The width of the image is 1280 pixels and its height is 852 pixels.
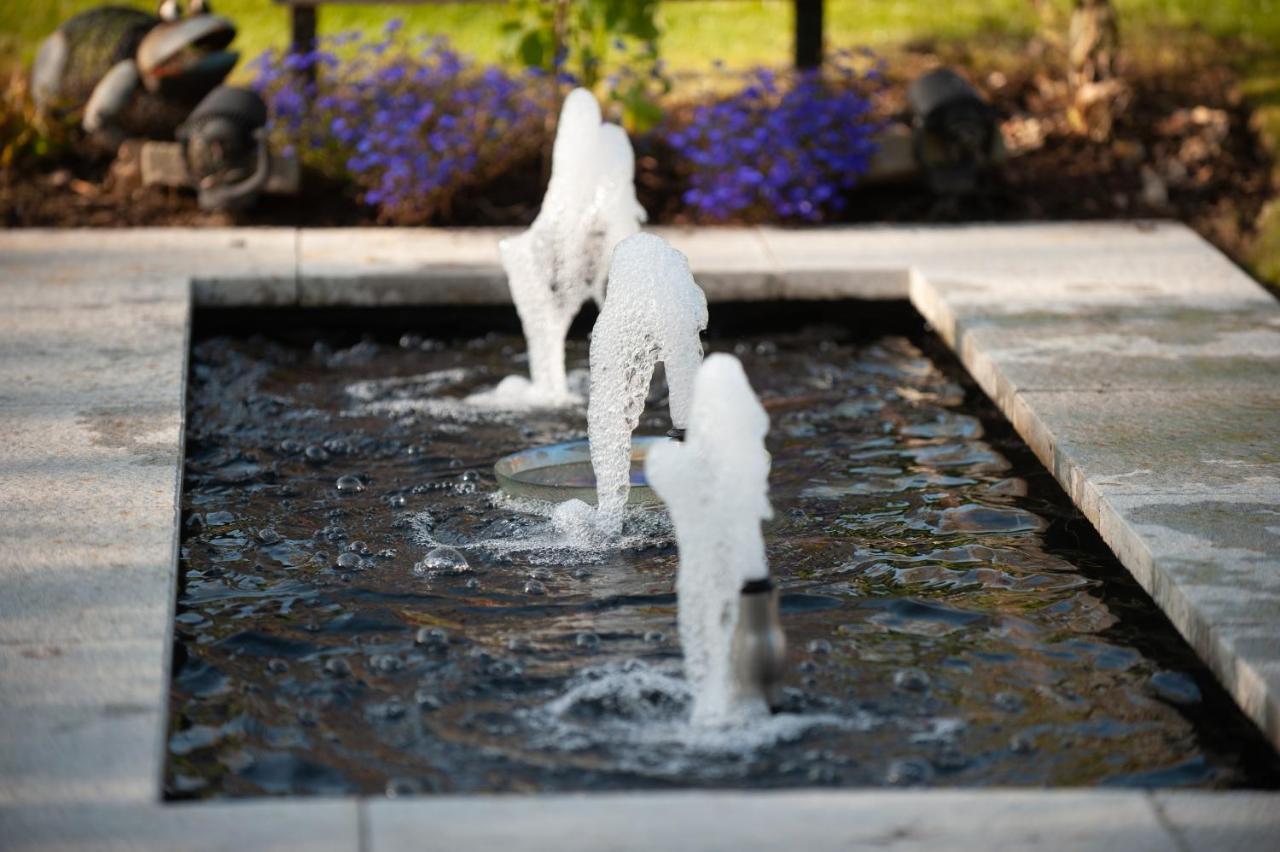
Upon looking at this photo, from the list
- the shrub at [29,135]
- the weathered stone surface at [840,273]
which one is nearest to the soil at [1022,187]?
the shrub at [29,135]

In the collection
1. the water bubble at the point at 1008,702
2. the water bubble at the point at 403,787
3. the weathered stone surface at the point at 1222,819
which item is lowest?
the water bubble at the point at 1008,702

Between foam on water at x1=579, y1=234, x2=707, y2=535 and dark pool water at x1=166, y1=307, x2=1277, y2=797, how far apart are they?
0.59ft

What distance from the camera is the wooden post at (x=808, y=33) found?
28.8 ft

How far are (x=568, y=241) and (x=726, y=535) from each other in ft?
9.76

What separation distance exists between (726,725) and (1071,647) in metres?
0.95

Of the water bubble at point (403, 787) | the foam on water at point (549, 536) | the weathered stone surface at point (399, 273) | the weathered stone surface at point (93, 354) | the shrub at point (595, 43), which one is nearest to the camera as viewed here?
the water bubble at point (403, 787)

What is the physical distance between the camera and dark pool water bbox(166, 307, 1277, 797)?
3283 mm

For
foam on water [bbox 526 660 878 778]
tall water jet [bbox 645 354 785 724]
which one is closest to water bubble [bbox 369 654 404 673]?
foam on water [bbox 526 660 878 778]

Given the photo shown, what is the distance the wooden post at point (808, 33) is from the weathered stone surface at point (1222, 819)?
6.36m

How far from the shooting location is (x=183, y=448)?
4789 mm

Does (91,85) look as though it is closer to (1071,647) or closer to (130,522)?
(130,522)

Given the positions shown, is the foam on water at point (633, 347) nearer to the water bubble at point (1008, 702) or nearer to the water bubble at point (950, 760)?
the water bubble at point (1008, 702)

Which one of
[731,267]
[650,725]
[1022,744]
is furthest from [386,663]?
[731,267]

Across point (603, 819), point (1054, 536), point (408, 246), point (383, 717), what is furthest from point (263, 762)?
point (408, 246)
